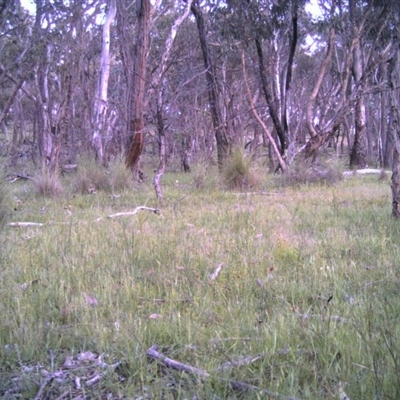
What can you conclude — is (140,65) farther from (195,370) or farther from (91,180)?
(195,370)

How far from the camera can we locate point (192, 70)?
16.5 m

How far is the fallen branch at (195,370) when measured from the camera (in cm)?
217

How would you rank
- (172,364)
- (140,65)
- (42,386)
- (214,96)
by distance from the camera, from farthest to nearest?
(214,96) < (140,65) < (172,364) < (42,386)

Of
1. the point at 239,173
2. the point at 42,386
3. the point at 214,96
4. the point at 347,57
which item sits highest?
the point at 347,57

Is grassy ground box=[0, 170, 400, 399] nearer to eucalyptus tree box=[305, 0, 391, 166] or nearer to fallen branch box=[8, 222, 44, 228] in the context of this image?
fallen branch box=[8, 222, 44, 228]

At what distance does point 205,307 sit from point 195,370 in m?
0.89

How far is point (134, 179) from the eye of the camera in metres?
11.8

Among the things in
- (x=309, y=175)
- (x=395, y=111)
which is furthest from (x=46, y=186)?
(x=395, y=111)

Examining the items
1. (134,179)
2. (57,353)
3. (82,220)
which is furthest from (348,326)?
(134,179)

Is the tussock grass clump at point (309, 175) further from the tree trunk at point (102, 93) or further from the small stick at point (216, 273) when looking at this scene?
the small stick at point (216, 273)

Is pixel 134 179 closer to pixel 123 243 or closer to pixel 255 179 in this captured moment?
pixel 255 179

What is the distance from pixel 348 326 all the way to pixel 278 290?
0.78m

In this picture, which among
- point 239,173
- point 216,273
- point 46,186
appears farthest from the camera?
point 239,173

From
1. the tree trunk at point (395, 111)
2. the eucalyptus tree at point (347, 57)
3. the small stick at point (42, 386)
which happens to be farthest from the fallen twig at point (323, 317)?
the eucalyptus tree at point (347, 57)
